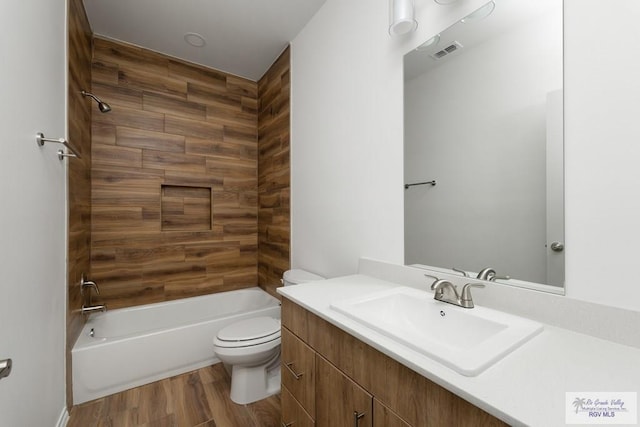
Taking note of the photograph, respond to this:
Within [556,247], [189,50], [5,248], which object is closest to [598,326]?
[556,247]

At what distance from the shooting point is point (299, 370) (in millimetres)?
1136

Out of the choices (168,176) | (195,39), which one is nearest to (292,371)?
(168,176)

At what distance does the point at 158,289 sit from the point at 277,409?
1578 mm

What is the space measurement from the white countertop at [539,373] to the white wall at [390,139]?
17 cm

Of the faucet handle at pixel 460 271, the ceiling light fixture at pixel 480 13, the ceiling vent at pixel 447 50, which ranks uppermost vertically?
the ceiling light fixture at pixel 480 13

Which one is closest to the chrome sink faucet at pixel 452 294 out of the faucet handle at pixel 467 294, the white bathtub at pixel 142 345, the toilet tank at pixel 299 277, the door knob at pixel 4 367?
the faucet handle at pixel 467 294

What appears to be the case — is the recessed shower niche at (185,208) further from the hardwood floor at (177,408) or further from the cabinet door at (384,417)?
the cabinet door at (384,417)

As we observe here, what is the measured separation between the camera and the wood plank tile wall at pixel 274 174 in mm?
2462

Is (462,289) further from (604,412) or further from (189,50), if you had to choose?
(189,50)

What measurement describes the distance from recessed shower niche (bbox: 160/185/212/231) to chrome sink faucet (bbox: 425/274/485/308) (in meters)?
2.35

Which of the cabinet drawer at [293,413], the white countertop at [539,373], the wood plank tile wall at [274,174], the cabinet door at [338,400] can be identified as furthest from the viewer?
the wood plank tile wall at [274,174]

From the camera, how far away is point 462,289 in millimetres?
1044

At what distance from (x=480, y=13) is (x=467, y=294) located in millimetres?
1118

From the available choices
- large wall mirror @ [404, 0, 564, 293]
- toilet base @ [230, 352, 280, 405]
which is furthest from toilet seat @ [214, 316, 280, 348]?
large wall mirror @ [404, 0, 564, 293]
